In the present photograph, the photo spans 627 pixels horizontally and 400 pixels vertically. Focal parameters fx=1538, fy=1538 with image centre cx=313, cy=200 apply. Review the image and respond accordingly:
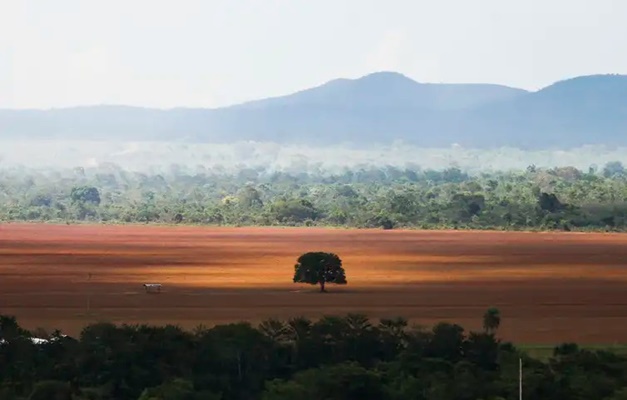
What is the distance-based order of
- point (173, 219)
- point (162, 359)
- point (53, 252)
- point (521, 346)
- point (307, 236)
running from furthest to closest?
point (173, 219), point (307, 236), point (53, 252), point (521, 346), point (162, 359)

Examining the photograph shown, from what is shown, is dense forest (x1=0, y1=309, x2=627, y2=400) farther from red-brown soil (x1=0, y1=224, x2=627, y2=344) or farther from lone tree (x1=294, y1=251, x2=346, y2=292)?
lone tree (x1=294, y1=251, x2=346, y2=292)

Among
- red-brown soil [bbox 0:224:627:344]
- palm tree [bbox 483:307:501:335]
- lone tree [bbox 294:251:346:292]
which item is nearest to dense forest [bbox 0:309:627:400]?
palm tree [bbox 483:307:501:335]

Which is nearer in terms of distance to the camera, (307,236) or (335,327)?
(335,327)

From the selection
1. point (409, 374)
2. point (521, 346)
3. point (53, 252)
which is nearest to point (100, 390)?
point (409, 374)

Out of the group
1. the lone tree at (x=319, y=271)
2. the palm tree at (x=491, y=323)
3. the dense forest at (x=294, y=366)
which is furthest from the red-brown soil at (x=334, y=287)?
the dense forest at (x=294, y=366)

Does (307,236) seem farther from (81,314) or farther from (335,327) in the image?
(335,327)

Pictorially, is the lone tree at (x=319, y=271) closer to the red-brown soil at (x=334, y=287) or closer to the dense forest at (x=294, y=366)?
the red-brown soil at (x=334, y=287)
